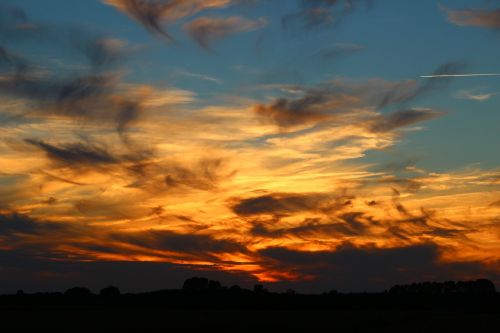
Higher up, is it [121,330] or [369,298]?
[369,298]

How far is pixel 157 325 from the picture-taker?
74.2 meters

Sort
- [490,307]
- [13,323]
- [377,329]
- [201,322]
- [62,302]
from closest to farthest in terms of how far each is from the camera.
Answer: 1. [377,329]
2. [13,323]
3. [201,322]
4. [490,307]
5. [62,302]

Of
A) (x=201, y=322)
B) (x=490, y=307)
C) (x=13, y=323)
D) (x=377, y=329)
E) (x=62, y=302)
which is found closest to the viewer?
(x=377, y=329)

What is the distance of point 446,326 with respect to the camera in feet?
227

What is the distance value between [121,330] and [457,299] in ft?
284

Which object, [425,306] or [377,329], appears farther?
[425,306]

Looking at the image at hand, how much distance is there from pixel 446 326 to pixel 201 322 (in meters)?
27.3

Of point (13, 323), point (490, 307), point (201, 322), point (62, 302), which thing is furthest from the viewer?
point (62, 302)

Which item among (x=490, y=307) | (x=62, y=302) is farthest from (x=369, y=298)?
(x=62, y=302)

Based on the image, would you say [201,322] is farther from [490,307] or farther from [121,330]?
[490,307]

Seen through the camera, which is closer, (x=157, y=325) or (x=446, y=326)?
(x=446, y=326)

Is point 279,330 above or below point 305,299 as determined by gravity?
below

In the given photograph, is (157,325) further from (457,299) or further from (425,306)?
(457,299)

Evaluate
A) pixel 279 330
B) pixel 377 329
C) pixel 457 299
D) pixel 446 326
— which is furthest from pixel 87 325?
pixel 457 299
